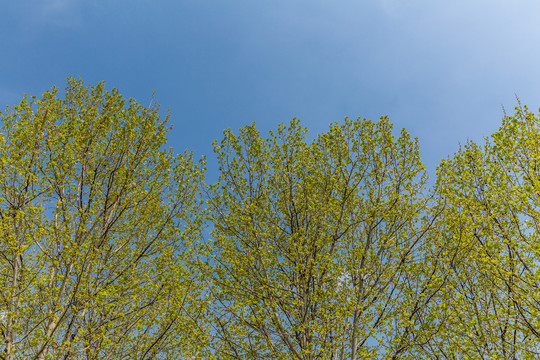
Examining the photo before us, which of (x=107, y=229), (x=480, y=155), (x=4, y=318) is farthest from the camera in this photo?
(x=480, y=155)

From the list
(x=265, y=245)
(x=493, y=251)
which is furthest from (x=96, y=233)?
(x=493, y=251)

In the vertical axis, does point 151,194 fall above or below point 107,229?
above

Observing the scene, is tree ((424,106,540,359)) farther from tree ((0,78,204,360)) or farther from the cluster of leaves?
tree ((0,78,204,360))

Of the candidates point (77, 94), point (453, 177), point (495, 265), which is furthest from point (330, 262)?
point (77, 94)

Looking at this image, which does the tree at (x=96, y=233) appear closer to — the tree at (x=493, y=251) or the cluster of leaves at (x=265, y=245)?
the cluster of leaves at (x=265, y=245)

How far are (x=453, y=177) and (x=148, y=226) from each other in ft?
36.7

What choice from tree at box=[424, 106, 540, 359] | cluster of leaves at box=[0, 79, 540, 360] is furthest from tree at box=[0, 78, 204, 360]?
tree at box=[424, 106, 540, 359]

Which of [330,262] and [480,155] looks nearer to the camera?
[330,262]

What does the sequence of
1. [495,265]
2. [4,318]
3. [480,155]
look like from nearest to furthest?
[4,318], [495,265], [480,155]

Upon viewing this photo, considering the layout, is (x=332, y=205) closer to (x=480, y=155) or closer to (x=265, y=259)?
(x=265, y=259)

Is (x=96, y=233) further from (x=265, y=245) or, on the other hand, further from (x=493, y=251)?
(x=493, y=251)

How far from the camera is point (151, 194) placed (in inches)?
479

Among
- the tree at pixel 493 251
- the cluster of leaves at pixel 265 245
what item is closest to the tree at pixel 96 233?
the cluster of leaves at pixel 265 245

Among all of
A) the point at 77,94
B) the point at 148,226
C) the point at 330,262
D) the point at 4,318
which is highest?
the point at 77,94
